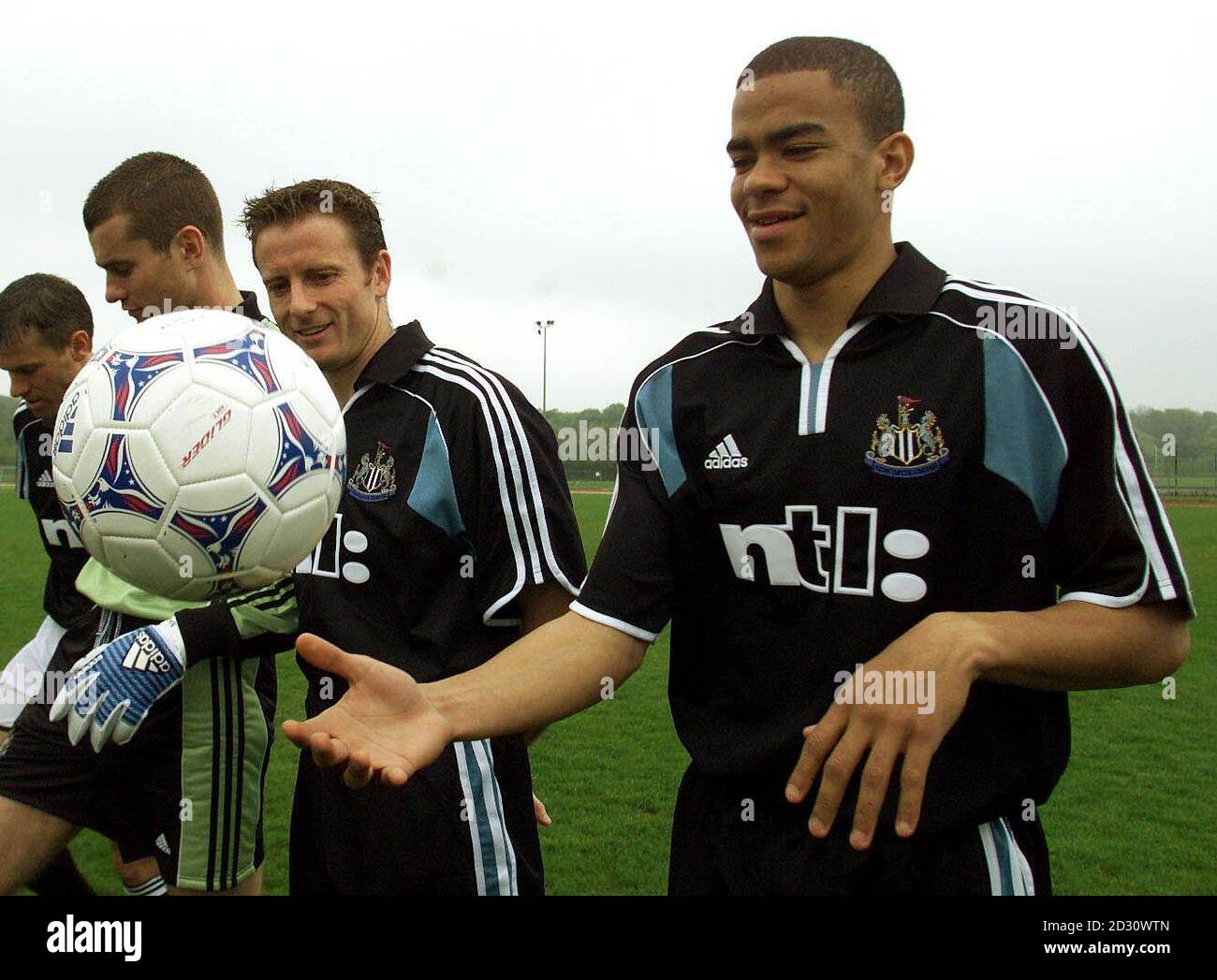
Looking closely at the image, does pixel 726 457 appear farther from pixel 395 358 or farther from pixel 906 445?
pixel 395 358

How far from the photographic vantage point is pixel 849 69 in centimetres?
215

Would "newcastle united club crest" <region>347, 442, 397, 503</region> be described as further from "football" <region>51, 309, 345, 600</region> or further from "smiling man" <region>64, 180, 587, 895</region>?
"football" <region>51, 309, 345, 600</region>

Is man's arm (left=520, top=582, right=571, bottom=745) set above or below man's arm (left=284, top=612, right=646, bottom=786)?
above

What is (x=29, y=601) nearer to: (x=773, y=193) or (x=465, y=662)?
(x=465, y=662)

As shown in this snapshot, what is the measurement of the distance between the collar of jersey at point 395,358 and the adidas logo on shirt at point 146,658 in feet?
3.30

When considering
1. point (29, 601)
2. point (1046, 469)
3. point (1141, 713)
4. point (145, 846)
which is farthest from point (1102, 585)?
point (29, 601)

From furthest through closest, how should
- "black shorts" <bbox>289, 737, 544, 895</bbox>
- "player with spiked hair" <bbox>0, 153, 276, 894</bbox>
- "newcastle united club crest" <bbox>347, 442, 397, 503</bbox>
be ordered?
"player with spiked hair" <bbox>0, 153, 276, 894</bbox>, "newcastle united club crest" <bbox>347, 442, 397, 503</bbox>, "black shorts" <bbox>289, 737, 544, 895</bbox>

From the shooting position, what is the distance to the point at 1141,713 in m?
8.02

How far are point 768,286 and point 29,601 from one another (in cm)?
1224

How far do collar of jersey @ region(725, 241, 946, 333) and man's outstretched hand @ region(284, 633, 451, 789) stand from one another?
1.06m

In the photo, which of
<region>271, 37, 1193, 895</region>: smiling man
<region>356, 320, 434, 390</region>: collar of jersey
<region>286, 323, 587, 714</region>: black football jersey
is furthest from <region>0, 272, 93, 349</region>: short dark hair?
<region>271, 37, 1193, 895</region>: smiling man

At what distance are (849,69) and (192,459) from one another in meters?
1.51

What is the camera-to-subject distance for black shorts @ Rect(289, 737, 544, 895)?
9.15 ft
